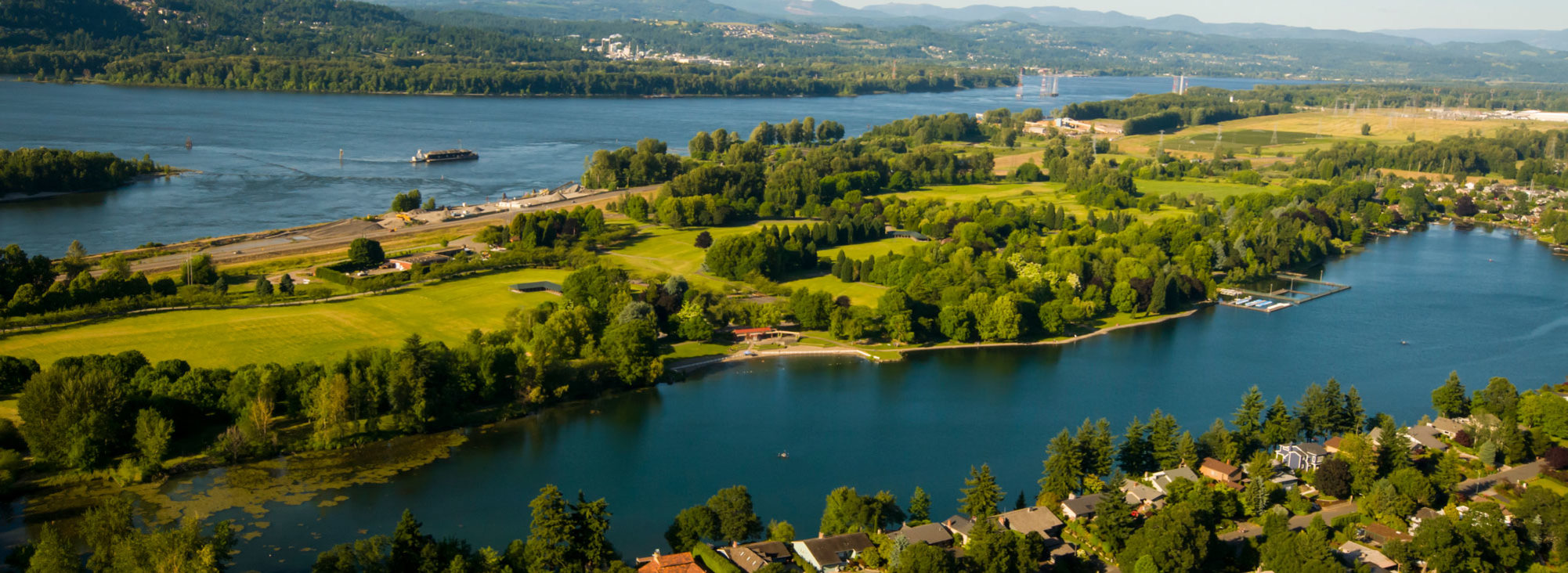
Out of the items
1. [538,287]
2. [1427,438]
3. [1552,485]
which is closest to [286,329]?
[538,287]

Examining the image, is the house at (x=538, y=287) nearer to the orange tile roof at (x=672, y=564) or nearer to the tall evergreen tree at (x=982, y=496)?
the orange tile roof at (x=672, y=564)

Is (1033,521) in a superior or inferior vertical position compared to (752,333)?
inferior

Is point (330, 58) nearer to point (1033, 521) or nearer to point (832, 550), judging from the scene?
point (832, 550)

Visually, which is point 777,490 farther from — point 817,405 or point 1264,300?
point 1264,300

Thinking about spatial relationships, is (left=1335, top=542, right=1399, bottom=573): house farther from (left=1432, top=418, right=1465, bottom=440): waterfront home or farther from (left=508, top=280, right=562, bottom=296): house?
(left=508, top=280, right=562, bottom=296): house

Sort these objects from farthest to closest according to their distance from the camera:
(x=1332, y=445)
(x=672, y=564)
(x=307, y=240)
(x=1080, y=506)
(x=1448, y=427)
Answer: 1. (x=307, y=240)
2. (x=1448, y=427)
3. (x=1332, y=445)
4. (x=1080, y=506)
5. (x=672, y=564)

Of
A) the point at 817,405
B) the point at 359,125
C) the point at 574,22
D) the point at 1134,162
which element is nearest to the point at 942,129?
the point at 1134,162

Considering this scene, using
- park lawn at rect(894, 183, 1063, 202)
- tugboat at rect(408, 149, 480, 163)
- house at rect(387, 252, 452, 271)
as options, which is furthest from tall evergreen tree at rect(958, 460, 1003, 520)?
tugboat at rect(408, 149, 480, 163)
